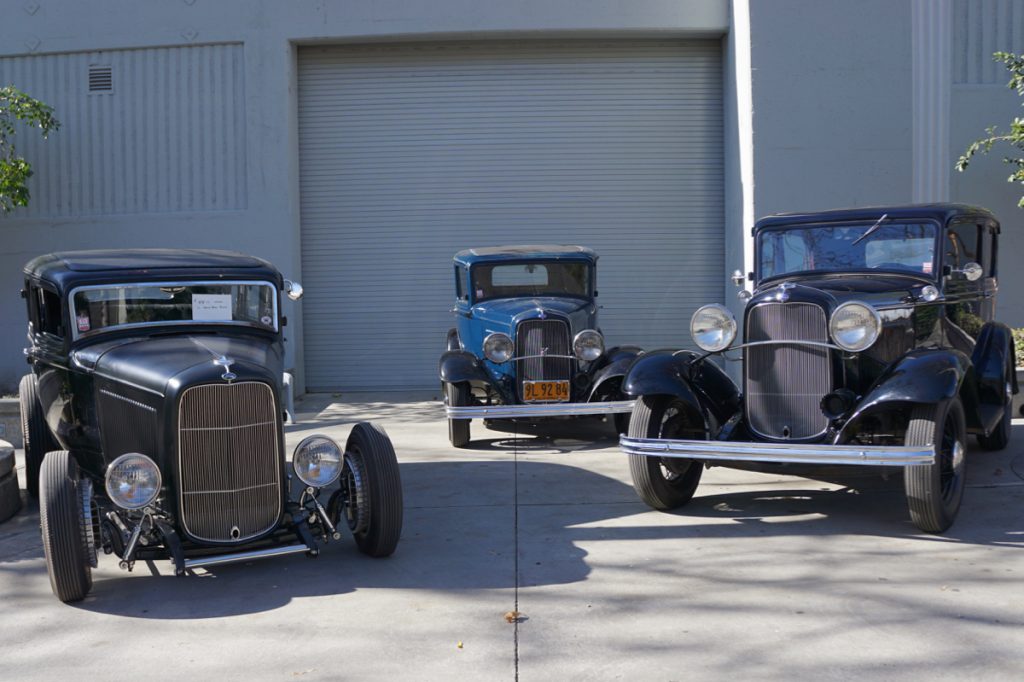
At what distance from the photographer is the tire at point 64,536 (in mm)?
4922

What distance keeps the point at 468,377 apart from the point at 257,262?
2.44 m

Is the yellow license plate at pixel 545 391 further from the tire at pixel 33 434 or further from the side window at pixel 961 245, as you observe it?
the tire at pixel 33 434

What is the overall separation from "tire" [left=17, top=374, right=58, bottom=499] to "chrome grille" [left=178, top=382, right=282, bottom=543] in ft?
7.89

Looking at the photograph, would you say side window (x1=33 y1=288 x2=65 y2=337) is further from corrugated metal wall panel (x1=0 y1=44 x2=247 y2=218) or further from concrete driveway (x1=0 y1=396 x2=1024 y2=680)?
corrugated metal wall panel (x1=0 y1=44 x2=247 y2=218)

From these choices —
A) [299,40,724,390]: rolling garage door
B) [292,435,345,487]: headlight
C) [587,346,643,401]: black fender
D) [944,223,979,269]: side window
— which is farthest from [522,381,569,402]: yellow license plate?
[299,40,724,390]: rolling garage door

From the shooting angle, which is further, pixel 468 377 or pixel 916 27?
pixel 916 27

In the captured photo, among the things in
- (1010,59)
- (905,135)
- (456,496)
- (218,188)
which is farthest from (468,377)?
(1010,59)

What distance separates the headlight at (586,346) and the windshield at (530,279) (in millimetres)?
919

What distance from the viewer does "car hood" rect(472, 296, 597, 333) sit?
9.02 meters

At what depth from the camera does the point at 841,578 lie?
514 cm

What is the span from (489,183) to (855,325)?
775cm

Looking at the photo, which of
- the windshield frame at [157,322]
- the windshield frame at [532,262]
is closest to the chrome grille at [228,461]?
the windshield frame at [157,322]

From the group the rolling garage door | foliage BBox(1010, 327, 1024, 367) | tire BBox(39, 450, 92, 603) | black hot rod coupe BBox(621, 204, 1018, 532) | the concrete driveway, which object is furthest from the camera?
the rolling garage door

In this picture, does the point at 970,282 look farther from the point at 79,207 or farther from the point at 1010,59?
the point at 79,207
